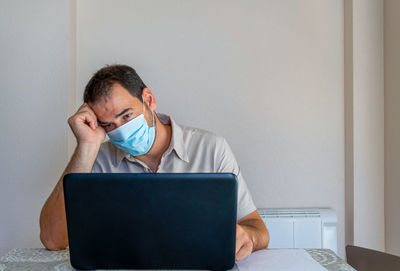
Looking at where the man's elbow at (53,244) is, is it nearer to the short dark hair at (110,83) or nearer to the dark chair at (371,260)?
the short dark hair at (110,83)

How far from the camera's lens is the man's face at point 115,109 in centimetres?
134

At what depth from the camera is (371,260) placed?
1.47 m

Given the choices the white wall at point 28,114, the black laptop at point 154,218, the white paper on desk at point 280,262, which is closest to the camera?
the black laptop at point 154,218

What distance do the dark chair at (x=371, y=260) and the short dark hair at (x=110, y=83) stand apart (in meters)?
1.10

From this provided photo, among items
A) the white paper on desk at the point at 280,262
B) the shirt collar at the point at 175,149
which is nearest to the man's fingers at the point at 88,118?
the shirt collar at the point at 175,149

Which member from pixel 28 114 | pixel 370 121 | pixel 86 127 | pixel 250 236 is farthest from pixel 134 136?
pixel 370 121

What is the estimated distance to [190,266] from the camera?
76cm

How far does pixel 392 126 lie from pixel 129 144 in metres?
1.41

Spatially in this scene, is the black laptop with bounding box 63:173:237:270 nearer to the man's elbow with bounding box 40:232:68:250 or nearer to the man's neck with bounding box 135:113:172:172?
the man's elbow with bounding box 40:232:68:250

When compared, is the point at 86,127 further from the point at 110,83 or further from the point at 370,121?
the point at 370,121

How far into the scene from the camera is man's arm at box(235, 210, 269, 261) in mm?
938

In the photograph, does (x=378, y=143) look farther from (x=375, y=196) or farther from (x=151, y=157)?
(x=151, y=157)

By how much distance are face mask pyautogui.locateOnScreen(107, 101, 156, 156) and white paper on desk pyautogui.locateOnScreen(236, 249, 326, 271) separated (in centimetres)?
62

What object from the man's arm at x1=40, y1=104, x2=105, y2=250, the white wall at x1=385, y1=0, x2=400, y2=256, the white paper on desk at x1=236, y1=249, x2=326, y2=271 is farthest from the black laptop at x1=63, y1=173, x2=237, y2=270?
the white wall at x1=385, y1=0, x2=400, y2=256
